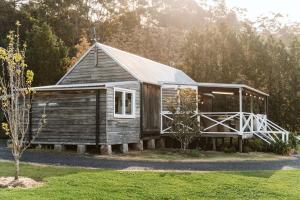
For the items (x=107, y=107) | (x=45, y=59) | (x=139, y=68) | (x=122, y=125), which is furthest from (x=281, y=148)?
(x=45, y=59)

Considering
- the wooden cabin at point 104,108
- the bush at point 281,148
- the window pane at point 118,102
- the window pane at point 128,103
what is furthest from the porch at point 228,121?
the window pane at point 118,102

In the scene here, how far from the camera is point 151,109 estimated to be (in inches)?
920

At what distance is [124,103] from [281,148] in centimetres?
814

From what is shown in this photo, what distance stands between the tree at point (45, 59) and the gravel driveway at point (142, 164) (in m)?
17.8

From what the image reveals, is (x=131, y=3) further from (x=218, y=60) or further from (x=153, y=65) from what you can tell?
(x=153, y=65)

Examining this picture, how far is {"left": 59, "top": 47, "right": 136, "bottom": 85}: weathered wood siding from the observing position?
2380 cm

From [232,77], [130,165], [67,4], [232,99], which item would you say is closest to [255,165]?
[130,165]

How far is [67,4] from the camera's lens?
50.0 meters

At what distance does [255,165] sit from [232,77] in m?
21.7

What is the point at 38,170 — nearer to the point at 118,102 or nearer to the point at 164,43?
the point at 118,102

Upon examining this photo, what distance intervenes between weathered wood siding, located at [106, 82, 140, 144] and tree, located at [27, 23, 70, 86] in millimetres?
15131

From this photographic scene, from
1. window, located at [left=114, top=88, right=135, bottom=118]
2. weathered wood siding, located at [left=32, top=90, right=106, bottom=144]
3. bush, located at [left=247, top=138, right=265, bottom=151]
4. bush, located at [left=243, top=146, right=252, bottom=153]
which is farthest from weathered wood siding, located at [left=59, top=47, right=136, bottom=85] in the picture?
bush, located at [left=247, top=138, right=265, bottom=151]

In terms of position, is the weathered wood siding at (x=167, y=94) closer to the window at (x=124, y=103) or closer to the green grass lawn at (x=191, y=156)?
the window at (x=124, y=103)

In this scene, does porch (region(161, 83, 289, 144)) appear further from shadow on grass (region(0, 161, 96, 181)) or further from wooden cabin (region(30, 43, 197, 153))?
shadow on grass (region(0, 161, 96, 181))
